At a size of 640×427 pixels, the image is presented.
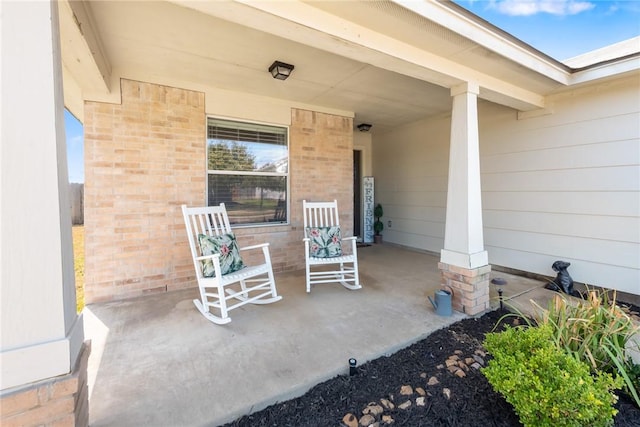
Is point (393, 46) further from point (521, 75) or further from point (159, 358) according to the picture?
point (159, 358)

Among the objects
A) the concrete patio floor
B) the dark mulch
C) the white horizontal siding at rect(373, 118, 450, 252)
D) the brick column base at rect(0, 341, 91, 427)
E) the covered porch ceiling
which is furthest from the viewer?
the white horizontal siding at rect(373, 118, 450, 252)

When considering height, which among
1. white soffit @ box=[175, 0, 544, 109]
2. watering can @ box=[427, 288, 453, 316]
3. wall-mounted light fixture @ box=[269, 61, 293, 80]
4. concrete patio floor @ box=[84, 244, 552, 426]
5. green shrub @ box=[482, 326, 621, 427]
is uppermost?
wall-mounted light fixture @ box=[269, 61, 293, 80]

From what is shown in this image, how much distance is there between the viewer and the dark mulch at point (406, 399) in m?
1.57

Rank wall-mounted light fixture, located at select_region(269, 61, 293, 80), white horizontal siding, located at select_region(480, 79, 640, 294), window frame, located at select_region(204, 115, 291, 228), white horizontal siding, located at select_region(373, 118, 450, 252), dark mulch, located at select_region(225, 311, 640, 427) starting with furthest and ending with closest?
white horizontal siding, located at select_region(373, 118, 450, 252) < window frame, located at select_region(204, 115, 291, 228) < white horizontal siding, located at select_region(480, 79, 640, 294) < wall-mounted light fixture, located at select_region(269, 61, 293, 80) < dark mulch, located at select_region(225, 311, 640, 427)

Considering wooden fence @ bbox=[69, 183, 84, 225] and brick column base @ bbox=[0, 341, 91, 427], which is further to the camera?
wooden fence @ bbox=[69, 183, 84, 225]

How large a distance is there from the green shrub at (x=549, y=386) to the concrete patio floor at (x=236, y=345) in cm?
92

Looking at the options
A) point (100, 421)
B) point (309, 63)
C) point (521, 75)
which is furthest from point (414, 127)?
point (100, 421)

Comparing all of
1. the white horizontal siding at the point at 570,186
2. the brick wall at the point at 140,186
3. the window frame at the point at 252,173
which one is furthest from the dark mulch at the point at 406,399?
the window frame at the point at 252,173

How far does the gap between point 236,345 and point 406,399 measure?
51.7 inches

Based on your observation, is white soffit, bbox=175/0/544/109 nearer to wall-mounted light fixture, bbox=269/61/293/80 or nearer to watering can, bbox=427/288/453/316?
wall-mounted light fixture, bbox=269/61/293/80

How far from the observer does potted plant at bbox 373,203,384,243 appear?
21.8 ft

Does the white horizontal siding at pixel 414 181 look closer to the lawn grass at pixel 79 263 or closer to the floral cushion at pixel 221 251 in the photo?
the floral cushion at pixel 221 251

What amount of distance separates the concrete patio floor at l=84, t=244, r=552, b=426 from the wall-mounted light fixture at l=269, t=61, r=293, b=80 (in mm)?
2491

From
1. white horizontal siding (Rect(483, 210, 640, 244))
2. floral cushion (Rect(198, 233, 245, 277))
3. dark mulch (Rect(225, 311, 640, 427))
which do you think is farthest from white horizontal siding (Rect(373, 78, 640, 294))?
floral cushion (Rect(198, 233, 245, 277))
